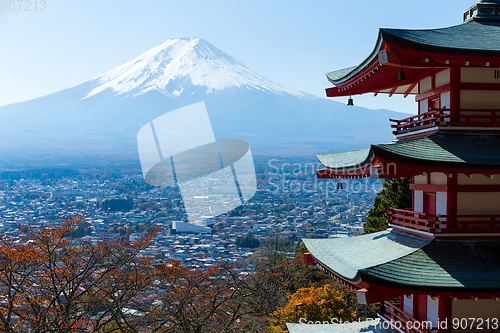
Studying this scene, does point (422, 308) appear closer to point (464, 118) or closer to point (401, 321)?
point (401, 321)

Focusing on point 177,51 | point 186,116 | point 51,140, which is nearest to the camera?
point 51,140

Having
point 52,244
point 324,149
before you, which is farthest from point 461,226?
point 324,149

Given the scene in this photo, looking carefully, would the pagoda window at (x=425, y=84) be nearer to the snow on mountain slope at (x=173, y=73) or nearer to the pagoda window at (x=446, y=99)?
the pagoda window at (x=446, y=99)

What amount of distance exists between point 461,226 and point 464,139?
1.27 m

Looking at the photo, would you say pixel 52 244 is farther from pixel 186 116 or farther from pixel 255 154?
pixel 186 116

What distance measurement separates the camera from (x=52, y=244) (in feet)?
34.1

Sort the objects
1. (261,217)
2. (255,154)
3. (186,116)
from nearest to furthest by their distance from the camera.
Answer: (261,217), (255,154), (186,116)

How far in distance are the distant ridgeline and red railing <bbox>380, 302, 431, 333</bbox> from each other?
5397 centimetres

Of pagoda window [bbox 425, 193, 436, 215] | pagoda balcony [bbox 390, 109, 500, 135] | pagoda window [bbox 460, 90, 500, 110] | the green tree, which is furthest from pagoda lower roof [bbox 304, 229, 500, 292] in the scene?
the green tree

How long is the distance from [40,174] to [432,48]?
56.9m

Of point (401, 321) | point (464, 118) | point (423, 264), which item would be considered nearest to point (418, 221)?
point (423, 264)

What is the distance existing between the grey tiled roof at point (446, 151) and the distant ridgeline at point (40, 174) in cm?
5488

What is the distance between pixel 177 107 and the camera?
101562mm

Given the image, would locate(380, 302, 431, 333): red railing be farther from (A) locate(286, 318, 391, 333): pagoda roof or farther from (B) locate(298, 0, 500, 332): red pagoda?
(A) locate(286, 318, 391, 333): pagoda roof
